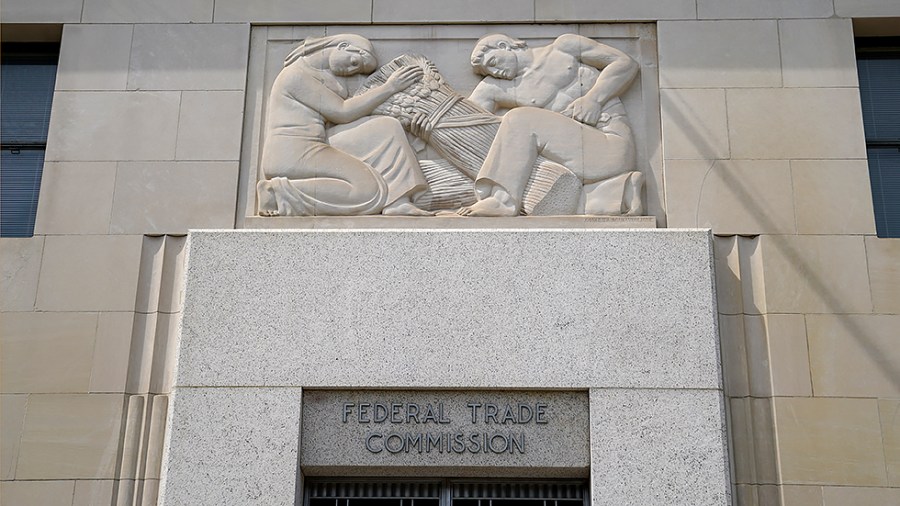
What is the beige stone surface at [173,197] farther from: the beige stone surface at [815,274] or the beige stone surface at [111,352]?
the beige stone surface at [815,274]

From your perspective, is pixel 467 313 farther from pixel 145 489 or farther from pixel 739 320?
pixel 145 489

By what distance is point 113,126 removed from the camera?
10.3m

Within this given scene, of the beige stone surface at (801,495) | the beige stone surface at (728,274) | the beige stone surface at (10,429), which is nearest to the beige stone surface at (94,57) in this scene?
the beige stone surface at (10,429)

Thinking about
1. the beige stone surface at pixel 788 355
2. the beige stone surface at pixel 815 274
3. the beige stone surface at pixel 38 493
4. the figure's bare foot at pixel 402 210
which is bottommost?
the beige stone surface at pixel 38 493

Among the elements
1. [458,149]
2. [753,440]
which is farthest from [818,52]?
[753,440]

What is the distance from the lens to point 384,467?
9.04 m

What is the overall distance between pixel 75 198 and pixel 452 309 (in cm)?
368

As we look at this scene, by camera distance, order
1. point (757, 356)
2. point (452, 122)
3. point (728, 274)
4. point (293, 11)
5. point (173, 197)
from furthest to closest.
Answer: point (293, 11), point (452, 122), point (173, 197), point (728, 274), point (757, 356)

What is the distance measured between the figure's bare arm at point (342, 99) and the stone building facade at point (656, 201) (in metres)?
0.53

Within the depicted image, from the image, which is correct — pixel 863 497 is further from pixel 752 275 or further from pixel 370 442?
pixel 370 442

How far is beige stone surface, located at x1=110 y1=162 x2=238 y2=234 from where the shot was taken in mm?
9922

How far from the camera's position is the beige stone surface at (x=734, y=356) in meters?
9.27

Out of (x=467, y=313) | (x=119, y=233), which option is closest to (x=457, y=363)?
(x=467, y=313)
